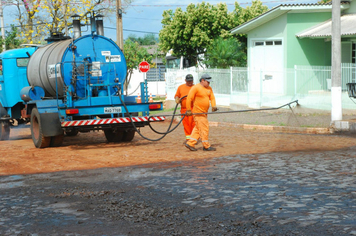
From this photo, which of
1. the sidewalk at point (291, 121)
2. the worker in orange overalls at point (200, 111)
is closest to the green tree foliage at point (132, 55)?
the sidewalk at point (291, 121)

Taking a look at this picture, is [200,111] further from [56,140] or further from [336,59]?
[336,59]

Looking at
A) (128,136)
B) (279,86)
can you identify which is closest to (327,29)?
(279,86)

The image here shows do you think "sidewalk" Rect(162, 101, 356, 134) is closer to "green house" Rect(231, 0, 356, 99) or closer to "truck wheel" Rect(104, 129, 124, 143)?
"green house" Rect(231, 0, 356, 99)

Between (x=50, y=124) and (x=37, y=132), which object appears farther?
(x=37, y=132)

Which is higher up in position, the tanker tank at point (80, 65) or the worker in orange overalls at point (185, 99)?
the tanker tank at point (80, 65)

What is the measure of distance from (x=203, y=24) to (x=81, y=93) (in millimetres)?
22339

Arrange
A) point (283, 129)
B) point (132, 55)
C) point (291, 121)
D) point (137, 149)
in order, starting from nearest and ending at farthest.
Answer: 1. point (137, 149)
2. point (283, 129)
3. point (291, 121)
4. point (132, 55)

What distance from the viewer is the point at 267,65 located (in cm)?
2333

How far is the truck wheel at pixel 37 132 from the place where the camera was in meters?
12.5


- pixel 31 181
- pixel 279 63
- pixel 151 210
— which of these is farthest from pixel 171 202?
pixel 279 63

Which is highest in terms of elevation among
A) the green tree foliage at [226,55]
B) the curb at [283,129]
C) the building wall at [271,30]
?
the building wall at [271,30]

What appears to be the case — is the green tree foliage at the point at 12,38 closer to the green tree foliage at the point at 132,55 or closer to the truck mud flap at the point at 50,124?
the green tree foliage at the point at 132,55

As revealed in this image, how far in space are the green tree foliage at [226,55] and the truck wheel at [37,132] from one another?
16.5 meters

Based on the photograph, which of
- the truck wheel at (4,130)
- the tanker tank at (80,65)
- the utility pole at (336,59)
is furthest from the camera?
the truck wheel at (4,130)
